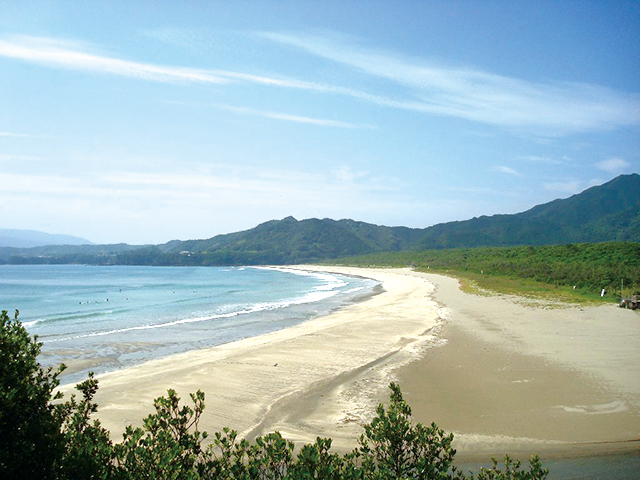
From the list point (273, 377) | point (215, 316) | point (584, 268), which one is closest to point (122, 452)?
point (273, 377)

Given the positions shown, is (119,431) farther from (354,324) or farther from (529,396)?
(354,324)

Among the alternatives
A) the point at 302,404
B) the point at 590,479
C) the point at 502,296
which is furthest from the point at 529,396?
the point at 502,296

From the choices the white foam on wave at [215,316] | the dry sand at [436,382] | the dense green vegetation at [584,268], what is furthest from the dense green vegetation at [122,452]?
the dense green vegetation at [584,268]

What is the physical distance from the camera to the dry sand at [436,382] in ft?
31.4

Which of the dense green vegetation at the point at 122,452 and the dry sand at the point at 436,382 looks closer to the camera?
the dense green vegetation at the point at 122,452

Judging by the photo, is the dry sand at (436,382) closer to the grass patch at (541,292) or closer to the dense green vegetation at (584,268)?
the grass patch at (541,292)

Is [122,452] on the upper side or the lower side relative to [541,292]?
upper

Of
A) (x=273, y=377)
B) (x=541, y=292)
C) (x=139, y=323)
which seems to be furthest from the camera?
(x=541, y=292)

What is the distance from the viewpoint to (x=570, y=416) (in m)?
10.2

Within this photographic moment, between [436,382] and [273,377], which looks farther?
[273,377]

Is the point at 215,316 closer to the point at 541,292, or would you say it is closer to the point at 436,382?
the point at 436,382

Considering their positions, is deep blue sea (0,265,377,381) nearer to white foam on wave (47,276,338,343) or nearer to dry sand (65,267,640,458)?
white foam on wave (47,276,338,343)

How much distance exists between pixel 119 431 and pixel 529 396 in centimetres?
1039

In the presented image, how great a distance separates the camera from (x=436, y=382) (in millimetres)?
13078
